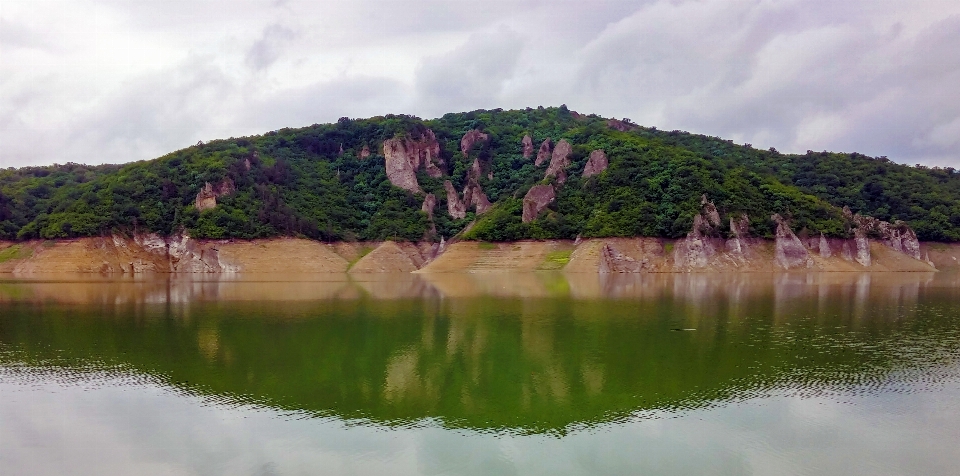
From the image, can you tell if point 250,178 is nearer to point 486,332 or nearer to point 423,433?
point 486,332

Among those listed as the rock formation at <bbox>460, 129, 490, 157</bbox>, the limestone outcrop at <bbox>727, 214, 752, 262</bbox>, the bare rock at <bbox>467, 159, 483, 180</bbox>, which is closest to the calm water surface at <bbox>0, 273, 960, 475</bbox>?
the limestone outcrop at <bbox>727, 214, 752, 262</bbox>

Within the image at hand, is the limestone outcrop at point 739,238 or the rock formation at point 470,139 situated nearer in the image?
the limestone outcrop at point 739,238

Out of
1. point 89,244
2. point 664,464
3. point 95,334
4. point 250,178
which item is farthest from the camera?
point 250,178

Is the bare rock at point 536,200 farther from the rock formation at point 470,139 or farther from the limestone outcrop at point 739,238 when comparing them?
the rock formation at point 470,139

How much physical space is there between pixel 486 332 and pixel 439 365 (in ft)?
28.9

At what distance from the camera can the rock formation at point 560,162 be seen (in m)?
124

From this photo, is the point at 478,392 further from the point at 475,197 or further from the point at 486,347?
the point at 475,197

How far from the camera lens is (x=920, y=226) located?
11250 centimetres

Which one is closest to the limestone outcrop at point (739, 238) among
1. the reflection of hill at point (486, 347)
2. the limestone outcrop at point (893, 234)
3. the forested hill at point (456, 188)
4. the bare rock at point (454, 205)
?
the forested hill at point (456, 188)

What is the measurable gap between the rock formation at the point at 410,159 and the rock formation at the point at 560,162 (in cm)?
2993

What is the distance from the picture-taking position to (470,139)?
160250 mm

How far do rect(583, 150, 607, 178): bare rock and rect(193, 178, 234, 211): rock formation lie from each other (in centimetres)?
6841

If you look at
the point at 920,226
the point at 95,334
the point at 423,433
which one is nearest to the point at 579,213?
the point at 920,226

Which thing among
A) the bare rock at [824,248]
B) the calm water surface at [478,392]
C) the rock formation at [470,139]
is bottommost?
the calm water surface at [478,392]
